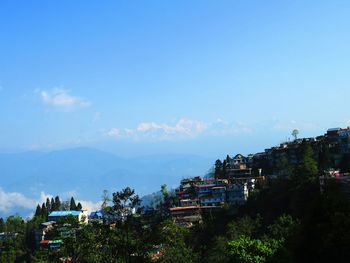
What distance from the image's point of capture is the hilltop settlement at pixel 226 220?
2802 centimetres

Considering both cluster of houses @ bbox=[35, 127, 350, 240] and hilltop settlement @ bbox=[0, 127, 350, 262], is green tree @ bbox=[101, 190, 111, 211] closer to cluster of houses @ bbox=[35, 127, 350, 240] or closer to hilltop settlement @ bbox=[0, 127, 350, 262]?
hilltop settlement @ bbox=[0, 127, 350, 262]

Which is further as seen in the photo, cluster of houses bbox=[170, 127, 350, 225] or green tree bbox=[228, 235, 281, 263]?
cluster of houses bbox=[170, 127, 350, 225]

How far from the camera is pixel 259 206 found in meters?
51.2

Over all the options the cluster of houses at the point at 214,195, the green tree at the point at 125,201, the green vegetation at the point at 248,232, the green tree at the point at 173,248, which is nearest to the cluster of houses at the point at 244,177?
the cluster of houses at the point at 214,195

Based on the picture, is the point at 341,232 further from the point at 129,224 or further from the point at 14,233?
the point at 14,233

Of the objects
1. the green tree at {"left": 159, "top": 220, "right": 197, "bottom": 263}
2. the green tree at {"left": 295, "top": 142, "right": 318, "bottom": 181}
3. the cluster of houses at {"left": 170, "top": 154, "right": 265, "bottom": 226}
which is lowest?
the green tree at {"left": 159, "top": 220, "right": 197, "bottom": 263}

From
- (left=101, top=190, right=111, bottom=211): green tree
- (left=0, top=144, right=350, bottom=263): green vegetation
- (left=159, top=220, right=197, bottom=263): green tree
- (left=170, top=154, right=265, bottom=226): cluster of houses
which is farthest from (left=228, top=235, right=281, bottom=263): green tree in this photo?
(left=170, top=154, right=265, bottom=226): cluster of houses

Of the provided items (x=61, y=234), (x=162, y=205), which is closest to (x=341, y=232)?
(x=61, y=234)

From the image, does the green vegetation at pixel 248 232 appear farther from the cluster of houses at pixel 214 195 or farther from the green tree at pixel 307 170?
the cluster of houses at pixel 214 195

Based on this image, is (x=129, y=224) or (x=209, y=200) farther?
(x=209, y=200)

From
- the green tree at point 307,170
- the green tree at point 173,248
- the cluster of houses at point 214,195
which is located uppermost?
the green tree at point 307,170

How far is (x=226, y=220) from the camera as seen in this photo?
52.9 meters

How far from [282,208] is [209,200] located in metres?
15.7

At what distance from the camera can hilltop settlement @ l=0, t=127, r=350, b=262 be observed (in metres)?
28.0
